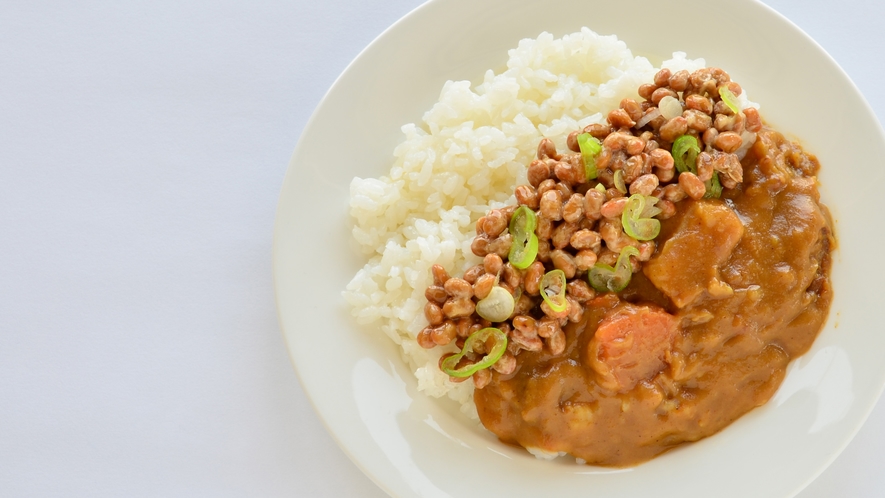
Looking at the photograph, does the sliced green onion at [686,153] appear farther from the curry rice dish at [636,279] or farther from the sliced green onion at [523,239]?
the sliced green onion at [523,239]

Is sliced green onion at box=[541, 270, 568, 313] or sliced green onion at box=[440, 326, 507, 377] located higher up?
sliced green onion at box=[541, 270, 568, 313]

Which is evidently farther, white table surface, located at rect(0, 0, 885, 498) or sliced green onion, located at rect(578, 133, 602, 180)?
white table surface, located at rect(0, 0, 885, 498)

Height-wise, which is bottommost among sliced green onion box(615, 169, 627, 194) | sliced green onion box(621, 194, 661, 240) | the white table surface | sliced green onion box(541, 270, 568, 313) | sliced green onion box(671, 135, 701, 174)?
the white table surface

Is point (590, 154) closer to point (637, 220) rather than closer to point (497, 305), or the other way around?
point (637, 220)

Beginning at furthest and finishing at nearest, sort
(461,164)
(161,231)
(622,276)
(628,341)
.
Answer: (161,231), (461,164), (622,276), (628,341)

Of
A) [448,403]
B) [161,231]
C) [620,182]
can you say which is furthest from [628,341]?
[161,231]

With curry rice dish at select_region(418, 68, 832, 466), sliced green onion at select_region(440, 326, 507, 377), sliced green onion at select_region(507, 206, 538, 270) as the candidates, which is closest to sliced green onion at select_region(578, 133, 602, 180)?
curry rice dish at select_region(418, 68, 832, 466)

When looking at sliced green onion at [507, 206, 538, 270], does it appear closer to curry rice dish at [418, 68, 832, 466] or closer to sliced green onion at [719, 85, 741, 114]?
curry rice dish at [418, 68, 832, 466]
